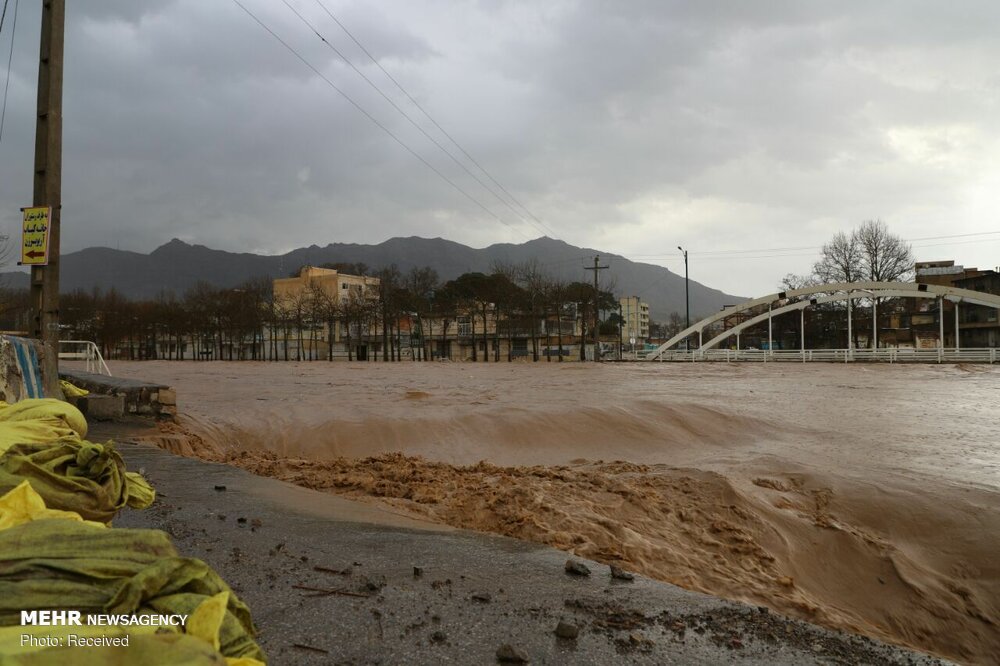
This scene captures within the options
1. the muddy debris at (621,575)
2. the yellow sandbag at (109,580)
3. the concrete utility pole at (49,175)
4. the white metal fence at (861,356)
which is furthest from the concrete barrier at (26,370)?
the white metal fence at (861,356)

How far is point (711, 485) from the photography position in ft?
21.2

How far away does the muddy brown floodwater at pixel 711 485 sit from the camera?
4.55 m

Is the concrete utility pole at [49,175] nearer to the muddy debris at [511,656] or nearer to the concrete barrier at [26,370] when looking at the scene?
the concrete barrier at [26,370]

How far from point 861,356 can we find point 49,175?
51172mm

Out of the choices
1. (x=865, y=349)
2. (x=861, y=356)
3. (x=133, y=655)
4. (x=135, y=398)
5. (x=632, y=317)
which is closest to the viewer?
(x=133, y=655)

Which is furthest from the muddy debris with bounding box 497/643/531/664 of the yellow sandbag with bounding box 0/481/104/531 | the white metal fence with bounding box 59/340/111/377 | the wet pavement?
the white metal fence with bounding box 59/340/111/377

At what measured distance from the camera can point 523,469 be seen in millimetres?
7375

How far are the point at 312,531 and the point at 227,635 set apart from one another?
260 cm

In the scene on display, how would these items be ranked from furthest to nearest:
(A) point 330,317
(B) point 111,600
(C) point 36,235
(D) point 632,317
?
(D) point 632,317
(A) point 330,317
(C) point 36,235
(B) point 111,600

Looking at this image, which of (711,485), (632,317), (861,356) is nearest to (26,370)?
(711,485)

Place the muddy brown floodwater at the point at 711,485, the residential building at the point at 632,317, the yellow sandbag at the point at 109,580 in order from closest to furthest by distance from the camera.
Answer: the yellow sandbag at the point at 109,580 < the muddy brown floodwater at the point at 711,485 < the residential building at the point at 632,317

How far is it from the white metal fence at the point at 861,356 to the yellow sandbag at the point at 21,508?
5030 cm

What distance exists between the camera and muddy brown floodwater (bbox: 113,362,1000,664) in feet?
14.9

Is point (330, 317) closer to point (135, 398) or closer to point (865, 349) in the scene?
point (865, 349)
